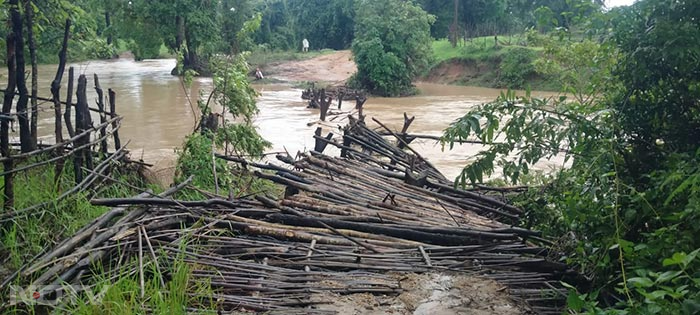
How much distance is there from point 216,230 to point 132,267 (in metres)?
0.58

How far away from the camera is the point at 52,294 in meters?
2.85

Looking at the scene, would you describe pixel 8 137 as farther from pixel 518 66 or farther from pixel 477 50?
pixel 477 50

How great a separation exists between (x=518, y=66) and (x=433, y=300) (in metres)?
24.1

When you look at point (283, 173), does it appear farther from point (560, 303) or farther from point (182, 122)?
point (182, 122)

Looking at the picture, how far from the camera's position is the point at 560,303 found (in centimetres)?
286

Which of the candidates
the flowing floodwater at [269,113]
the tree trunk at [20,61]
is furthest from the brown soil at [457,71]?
the tree trunk at [20,61]

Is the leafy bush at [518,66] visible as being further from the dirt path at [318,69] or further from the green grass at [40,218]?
the green grass at [40,218]

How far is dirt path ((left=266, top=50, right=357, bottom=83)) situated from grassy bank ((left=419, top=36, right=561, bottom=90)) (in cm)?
496

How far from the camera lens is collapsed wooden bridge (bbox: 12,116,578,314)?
295 centimetres

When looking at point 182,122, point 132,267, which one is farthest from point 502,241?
point 182,122

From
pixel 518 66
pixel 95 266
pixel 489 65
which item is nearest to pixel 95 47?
pixel 95 266

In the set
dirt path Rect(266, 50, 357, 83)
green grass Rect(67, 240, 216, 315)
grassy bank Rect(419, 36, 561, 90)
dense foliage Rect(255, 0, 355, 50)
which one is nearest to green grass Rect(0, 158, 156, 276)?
green grass Rect(67, 240, 216, 315)

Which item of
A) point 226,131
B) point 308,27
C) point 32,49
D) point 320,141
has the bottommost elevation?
point 320,141

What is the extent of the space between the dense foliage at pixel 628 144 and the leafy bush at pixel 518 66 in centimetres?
2260
